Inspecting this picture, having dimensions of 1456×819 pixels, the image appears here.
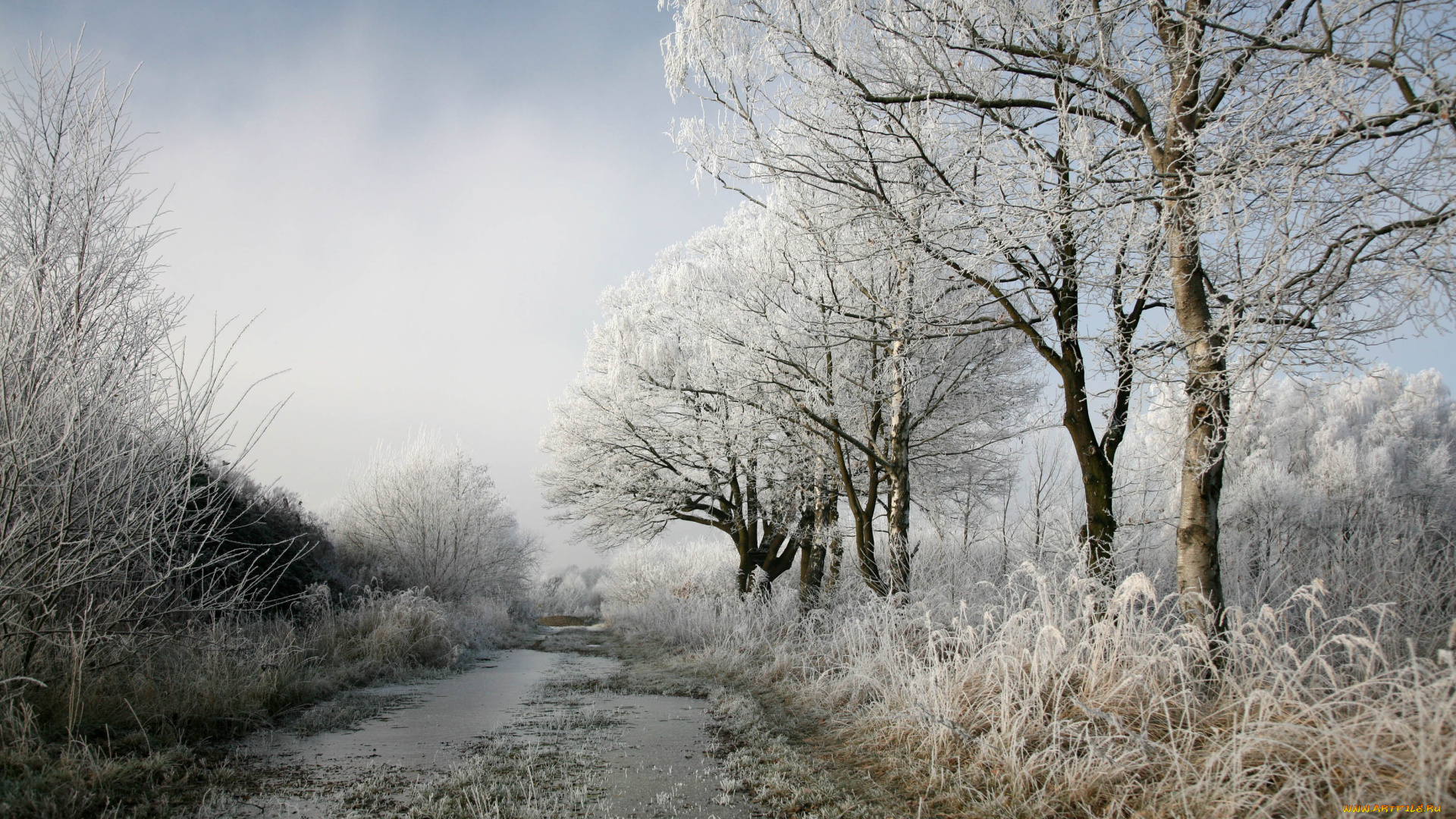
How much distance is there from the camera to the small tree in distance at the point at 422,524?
A: 57.5ft

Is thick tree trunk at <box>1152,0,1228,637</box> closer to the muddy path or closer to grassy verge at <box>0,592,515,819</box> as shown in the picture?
the muddy path

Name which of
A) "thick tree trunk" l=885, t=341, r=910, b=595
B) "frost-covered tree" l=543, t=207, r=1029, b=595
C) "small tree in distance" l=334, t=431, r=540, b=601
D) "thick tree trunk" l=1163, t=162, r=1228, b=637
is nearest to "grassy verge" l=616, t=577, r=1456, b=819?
"thick tree trunk" l=1163, t=162, r=1228, b=637

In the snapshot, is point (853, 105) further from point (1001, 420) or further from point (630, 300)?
point (630, 300)

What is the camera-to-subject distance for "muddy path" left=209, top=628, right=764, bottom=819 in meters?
3.46

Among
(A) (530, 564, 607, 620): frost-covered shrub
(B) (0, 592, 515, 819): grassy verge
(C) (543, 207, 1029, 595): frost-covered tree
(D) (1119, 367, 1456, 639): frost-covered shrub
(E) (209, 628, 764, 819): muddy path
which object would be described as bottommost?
(A) (530, 564, 607, 620): frost-covered shrub

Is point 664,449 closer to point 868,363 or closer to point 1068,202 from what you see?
point 868,363

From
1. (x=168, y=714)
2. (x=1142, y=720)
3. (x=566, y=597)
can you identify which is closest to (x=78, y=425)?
(x=168, y=714)

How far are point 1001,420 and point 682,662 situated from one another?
6411 millimetres

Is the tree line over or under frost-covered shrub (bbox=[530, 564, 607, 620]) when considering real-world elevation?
over

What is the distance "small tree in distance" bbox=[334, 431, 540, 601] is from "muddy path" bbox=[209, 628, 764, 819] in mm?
10096

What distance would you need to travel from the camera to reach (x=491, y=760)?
4.38 m

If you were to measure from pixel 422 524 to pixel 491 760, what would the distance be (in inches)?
603

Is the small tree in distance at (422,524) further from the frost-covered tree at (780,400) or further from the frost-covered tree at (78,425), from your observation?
the frost-covered tree at (78,425)

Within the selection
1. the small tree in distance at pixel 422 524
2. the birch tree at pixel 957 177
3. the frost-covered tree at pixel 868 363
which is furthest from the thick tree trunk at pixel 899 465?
the small tree in distance at pixel 422 524
